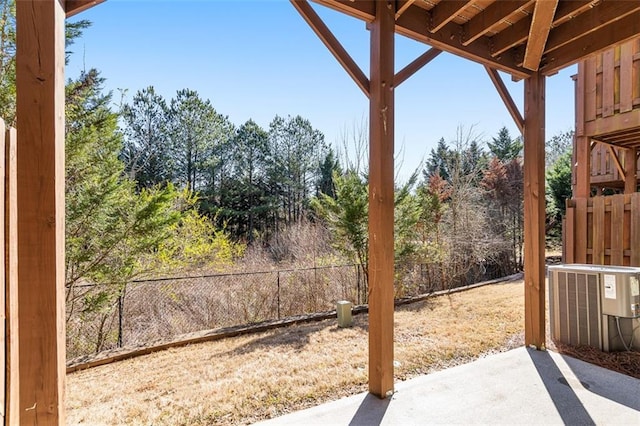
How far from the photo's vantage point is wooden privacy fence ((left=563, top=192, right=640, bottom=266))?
3654mm

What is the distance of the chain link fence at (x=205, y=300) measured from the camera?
4344mm

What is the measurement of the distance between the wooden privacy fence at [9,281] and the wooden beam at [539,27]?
2863mm

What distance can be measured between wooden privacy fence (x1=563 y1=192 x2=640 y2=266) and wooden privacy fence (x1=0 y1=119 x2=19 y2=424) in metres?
5.42

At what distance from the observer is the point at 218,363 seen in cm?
305

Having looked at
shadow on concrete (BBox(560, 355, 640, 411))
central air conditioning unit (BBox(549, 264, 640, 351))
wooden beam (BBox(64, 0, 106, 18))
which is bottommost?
shadow on concrete (BBox(560, 355, 640, 411))

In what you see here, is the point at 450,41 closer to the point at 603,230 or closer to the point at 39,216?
the point at 39,216

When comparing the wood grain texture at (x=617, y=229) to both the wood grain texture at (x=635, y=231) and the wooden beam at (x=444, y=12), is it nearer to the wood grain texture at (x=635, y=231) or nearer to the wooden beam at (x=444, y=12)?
the wood grain texture at (x=635, y=231)

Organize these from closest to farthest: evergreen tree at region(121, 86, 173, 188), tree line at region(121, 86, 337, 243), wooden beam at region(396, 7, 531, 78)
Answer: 1. wooden beam at region(396, 7, 531, 78)
2. evergreen tree at region(121, 86, 173, 188)
3. tree line at region(121, 86, 337, 243)

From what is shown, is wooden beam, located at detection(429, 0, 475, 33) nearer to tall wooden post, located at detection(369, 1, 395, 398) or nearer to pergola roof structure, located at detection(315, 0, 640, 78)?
pergola roof structure, located at detection(315, 0, 640, 78)

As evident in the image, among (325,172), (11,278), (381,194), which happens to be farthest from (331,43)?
(325,172)

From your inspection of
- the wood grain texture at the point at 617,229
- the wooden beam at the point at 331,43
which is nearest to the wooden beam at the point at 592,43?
the wood grain texture at the point at 617,229

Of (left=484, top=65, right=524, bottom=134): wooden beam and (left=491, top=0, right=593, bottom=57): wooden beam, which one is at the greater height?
(left=491, top=0, right=593, bottom=57): wooden beam

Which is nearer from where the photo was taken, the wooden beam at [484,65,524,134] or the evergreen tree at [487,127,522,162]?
the wooden beam at [484,65,524,134]

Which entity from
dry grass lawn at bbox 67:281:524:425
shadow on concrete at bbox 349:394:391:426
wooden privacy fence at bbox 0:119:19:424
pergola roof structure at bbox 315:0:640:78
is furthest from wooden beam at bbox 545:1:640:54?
wooden privacy fence at bbox 0:119:19:424
